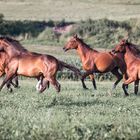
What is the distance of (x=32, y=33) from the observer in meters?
57.5

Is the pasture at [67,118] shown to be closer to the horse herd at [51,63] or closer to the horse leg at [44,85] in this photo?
the horse leg at [44,85]

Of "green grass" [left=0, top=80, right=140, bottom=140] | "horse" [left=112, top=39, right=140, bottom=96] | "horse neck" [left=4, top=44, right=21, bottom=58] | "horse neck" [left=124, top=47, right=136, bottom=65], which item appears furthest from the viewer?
"horse neck" [left=124, top=47, right=136, bottom=65]

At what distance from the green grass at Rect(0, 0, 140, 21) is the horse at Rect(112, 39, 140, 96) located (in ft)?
140

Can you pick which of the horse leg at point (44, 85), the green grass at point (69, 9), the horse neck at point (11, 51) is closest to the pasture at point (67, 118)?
the horse leg at point (44, 85)

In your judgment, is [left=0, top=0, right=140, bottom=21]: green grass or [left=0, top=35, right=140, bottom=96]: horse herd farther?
[left=0, top=0, right=140, bottom=21]: green grass

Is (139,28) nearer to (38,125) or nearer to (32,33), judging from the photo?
(32,33)

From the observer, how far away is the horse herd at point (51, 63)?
18.5m

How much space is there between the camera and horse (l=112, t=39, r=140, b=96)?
769 inches

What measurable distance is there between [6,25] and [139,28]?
11722 mm

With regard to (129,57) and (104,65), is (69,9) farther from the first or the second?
(129,57)

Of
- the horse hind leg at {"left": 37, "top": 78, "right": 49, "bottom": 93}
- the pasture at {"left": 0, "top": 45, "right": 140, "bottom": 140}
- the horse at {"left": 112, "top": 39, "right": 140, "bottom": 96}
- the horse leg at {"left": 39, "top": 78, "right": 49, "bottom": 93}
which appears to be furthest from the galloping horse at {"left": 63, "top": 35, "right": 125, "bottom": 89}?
the pasture at {"left": 0, "top": 45, "right": 140, "bottom": 140}

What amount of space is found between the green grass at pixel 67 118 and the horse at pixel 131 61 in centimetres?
311

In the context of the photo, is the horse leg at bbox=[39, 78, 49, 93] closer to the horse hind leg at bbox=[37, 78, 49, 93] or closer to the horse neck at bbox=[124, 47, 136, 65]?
the horse hind leg at bbox=[37, 78, 49, 93]

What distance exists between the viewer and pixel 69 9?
7350 centimetres
